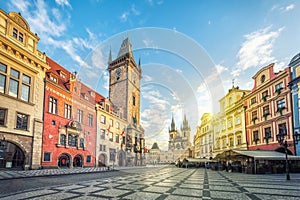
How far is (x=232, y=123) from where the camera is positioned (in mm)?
34531

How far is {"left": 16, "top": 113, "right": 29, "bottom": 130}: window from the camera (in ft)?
71.7

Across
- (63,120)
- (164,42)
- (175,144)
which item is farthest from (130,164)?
(175,144)

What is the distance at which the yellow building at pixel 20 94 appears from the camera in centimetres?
2066

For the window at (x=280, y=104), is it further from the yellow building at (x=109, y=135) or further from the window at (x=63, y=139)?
the window at (x=63, y=139)

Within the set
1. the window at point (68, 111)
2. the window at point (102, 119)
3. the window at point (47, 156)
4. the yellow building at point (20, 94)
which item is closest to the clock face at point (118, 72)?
the window at point (102, 119)

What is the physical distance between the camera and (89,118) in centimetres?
3481

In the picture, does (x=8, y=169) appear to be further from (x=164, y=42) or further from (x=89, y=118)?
(x=164, y=42)

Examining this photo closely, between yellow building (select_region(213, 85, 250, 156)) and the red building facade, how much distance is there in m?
23.8

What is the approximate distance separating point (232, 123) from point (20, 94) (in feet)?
104

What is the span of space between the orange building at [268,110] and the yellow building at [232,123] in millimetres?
1218

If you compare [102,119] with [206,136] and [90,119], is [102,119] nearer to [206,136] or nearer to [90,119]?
[90,119]

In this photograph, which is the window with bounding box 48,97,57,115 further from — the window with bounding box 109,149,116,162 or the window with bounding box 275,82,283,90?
the window with bounding box 275,82,283,90

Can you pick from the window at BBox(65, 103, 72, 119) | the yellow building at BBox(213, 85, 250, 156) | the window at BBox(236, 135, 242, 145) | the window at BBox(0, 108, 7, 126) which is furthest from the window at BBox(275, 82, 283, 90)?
the window at BBox(0, 108, 7, 126)

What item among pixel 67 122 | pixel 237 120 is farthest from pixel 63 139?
pixel 237 120
